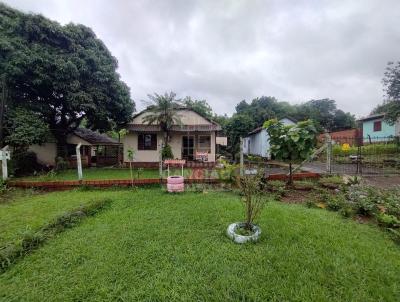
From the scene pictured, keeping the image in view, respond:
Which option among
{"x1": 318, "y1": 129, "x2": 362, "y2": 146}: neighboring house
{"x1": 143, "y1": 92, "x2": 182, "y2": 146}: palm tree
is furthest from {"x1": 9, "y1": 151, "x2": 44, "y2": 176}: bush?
{"x1": 318, "y1": 129, "x2": 362, "y2": 146}: neighboring house

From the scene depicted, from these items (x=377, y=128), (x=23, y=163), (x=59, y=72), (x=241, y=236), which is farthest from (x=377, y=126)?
(x=23, y=163)

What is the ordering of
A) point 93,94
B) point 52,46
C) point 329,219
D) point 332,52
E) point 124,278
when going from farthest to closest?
point 332,52, point 93,94, point 52,46, point 329,219, point 124,278

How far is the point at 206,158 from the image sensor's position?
48.2ft

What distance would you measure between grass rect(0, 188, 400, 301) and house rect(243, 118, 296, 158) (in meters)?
12.7

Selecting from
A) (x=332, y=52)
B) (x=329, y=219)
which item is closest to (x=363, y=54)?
(x=332, y=52)

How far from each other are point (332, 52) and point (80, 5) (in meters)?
13.6

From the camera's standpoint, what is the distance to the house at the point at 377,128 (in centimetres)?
1925

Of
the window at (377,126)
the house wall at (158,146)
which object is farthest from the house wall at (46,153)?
the window at (377,126)

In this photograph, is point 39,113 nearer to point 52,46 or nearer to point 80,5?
point 52,46

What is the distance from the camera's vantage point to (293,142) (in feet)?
21.9

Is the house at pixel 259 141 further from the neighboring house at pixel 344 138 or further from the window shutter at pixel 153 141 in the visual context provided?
the window shutter at pixel 153 141

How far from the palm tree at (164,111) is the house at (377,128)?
17.4 metres

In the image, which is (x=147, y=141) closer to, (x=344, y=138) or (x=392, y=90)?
(x=344, y=138)

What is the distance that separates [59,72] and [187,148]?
873cm
